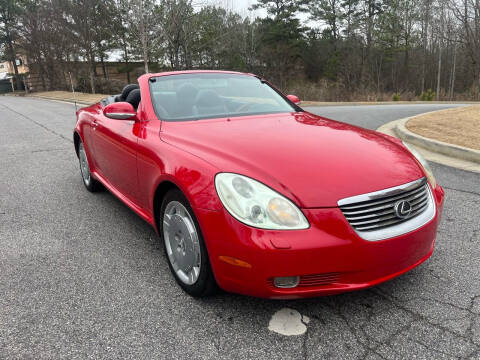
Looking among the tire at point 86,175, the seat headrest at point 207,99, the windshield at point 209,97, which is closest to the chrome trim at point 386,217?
the windshield at point 209,97

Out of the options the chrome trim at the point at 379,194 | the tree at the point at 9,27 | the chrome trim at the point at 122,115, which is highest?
the tree at the point at 9,27

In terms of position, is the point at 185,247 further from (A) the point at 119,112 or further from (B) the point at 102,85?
(B) the point at 102,85

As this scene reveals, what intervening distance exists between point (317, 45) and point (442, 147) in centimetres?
4460

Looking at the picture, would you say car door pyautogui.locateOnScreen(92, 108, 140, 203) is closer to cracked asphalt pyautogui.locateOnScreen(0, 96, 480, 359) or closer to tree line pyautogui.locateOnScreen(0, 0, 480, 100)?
cracked asphalt pyautogui.locateOnScreen(0, 96, 480, 359)

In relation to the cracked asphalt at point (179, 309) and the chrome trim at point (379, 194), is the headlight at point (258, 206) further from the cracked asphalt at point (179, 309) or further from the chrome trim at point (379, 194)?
the cracked asphalt at point (179, 309)

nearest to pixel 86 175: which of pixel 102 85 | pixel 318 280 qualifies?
pixel 318 280

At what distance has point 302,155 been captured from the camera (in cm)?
235

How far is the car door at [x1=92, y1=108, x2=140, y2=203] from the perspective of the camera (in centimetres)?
315

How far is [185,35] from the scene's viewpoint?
22734 millimetres

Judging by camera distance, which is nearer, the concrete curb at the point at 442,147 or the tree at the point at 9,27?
the concrete curb at the point at 442,147

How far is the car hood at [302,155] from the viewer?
2.09m

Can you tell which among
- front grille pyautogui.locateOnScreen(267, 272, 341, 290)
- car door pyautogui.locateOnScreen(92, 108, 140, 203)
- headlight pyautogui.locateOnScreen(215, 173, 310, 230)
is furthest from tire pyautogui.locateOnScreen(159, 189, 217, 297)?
car door pyautogui.locateOnScreen(92, 108, 140, 203)

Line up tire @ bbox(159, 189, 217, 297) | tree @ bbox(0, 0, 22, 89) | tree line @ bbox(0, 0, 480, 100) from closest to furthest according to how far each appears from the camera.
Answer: tire @ bbox(159, 189, 217, 297) < tree line @ bbox(0, 0, 480, 100) < tree @ bbox(0, 0, 22, 89)

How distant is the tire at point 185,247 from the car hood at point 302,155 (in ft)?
1.16
